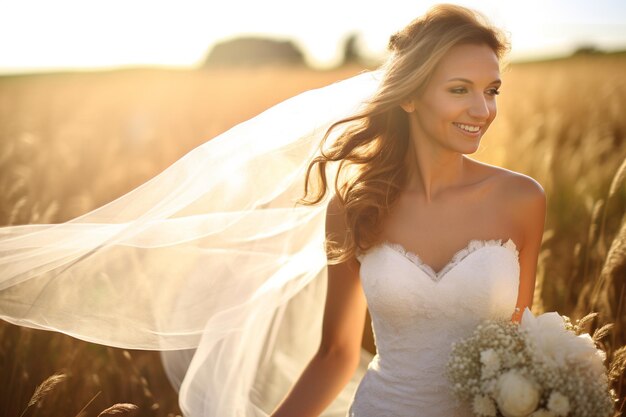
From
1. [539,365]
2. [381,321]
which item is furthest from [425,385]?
[539,365]

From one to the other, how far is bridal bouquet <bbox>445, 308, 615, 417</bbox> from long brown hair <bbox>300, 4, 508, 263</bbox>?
2.64 feet

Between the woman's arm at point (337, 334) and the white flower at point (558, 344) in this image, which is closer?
the white flower at point (558, 344)

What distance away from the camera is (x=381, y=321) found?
2.68 m

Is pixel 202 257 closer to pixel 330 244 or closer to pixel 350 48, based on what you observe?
pixel 330 244

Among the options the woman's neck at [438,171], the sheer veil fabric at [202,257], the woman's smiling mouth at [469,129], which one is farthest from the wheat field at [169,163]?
the woman's smiling mouth at [469,129]

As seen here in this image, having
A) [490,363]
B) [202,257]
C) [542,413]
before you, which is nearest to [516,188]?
[490,363]

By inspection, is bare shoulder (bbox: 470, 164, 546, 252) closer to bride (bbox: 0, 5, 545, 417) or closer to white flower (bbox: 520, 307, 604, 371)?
bride (bbox: 0, 5, 545, 417)

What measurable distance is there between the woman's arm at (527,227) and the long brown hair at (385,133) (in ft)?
1.80

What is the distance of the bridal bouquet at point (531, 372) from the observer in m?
1.86

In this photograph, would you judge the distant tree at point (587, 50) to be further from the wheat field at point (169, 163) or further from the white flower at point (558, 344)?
the white flower at point (558, 344)

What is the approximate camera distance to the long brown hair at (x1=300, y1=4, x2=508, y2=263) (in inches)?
104

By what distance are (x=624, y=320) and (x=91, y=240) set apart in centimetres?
293

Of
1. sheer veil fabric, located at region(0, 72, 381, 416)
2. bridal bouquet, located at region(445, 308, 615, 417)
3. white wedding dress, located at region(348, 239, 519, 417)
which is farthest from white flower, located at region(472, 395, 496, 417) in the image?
sheer veil fabric, located at region(0, 72, 381, 416)

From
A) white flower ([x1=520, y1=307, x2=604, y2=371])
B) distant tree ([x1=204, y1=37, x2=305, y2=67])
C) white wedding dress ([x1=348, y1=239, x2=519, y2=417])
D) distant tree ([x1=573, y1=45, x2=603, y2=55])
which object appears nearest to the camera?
white flower ([x1=520, y1=307, x2=604, y2=371])
